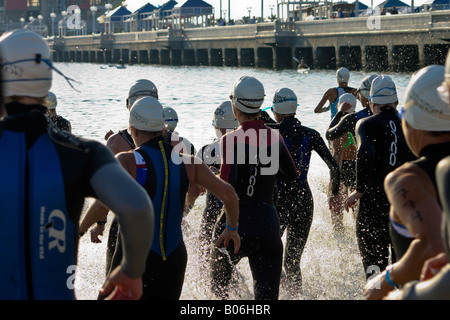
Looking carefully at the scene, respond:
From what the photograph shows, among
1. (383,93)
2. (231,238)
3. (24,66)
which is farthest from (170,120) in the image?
(24,66)

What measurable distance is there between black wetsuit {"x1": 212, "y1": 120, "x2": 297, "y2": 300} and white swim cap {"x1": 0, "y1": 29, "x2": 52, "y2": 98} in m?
2.32

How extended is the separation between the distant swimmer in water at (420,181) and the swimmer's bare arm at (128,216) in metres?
0.97

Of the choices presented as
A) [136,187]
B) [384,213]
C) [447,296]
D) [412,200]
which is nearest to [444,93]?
[412,200]

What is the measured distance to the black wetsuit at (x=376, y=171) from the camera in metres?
5.72

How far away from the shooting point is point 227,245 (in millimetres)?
4750

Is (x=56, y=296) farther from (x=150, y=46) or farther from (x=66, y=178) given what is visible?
(x=150, y=46)

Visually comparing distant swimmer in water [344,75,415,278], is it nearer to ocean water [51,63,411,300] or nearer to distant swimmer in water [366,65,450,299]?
ocean water [51,63,411,300]

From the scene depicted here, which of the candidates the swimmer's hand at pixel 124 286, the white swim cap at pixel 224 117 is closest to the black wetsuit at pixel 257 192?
the white swim cap at pixel 224 117

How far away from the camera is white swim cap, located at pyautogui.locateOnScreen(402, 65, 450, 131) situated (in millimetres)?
2943

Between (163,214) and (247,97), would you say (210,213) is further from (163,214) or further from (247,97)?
(163,214)

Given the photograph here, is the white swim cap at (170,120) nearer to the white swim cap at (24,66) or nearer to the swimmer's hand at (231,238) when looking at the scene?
the swimmer's hand at (231,238)

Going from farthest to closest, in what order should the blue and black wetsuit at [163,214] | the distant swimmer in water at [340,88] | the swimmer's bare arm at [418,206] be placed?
the distant swimmer in water at [340,88] < the blue and black wetsuit at [163,214] < the swimmer's bare arm at [418,206]

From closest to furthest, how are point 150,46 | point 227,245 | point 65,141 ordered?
point 65,141 → point 227,245 → point 150,46

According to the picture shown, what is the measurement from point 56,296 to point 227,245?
2074 millimetres
